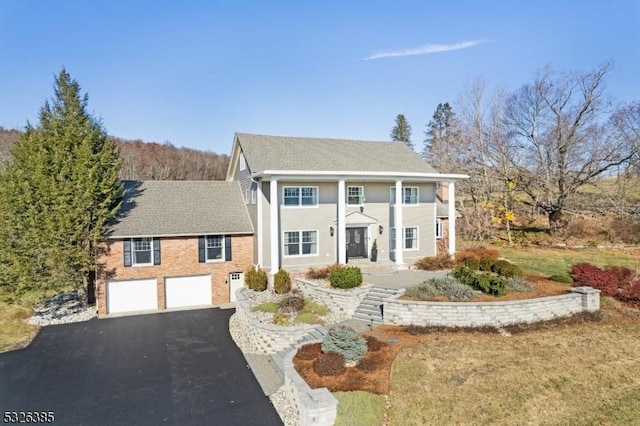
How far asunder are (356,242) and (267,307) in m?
8.06

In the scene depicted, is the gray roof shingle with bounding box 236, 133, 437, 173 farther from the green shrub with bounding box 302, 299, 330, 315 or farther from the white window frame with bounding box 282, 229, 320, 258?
the green shrub with bounding box 302, 299, 330, 315

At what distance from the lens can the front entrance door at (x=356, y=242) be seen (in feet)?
73.6

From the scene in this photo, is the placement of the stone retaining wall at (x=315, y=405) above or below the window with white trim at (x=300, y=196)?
below

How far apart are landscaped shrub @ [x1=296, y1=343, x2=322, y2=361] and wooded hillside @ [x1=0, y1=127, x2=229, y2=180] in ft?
162

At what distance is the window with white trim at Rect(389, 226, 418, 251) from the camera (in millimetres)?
23406

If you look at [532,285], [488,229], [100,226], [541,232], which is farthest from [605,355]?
[541,232]

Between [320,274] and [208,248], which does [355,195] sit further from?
[208,248]

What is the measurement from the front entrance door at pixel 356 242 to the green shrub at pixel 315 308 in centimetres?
631

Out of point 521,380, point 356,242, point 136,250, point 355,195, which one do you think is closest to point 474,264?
point 356,242

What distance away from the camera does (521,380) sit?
9531 mm

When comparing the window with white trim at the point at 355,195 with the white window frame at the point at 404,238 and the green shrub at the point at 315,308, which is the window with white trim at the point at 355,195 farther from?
the green shrub at the point at 315,308

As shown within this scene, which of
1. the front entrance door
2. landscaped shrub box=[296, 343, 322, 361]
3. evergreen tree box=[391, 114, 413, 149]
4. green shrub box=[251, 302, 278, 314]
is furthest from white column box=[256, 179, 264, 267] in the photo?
evergreen tree box=[391, 114, 413, 149]

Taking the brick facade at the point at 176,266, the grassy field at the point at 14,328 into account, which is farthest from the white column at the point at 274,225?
the grassy field at the point at 14,328

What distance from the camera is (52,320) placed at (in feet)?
59.1
